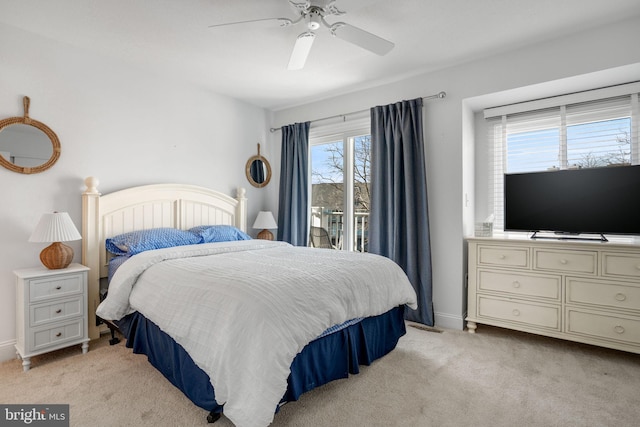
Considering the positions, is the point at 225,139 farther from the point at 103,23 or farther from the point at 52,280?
the point at 52,280

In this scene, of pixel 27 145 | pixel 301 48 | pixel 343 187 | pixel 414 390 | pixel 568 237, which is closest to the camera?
pixel 414 390

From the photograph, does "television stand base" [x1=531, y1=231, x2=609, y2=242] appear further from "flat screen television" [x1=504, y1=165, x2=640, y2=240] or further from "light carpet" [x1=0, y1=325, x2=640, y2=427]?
"light carpet" [x1=0, y1=325, x2=640, y2=427]

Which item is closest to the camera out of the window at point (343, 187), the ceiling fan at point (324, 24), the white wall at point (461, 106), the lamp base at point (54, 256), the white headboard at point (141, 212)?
the ceiling fan at point (324, 24)

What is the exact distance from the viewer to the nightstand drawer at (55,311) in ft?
7.70

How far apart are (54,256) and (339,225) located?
287 cm

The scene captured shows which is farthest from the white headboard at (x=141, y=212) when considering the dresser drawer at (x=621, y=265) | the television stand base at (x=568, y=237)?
the dresser drawer at (x=621, y=265)

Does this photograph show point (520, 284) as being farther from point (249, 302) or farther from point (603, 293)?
point (249, 302)

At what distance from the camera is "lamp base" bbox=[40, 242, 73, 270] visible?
2.49m

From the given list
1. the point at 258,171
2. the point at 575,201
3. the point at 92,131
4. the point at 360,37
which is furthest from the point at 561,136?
the point at 92,131

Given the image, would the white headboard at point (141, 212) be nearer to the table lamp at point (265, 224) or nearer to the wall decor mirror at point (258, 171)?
the table lamp at point (265, 224)

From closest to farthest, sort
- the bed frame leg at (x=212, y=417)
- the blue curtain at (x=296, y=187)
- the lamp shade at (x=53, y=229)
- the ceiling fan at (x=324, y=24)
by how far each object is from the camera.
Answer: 1. the bed frame leg at (x=212, y=417)
2. the ceiling fan at (x=324, y=24)
3. the lamp shade at (x=53, y=229)
4. the blue curtain at (x=296, y=187)

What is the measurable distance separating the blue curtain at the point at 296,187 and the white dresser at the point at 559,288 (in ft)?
6.84

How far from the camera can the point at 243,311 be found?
1569 mm

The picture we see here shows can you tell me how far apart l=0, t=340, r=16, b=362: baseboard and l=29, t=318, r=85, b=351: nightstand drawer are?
0.39 meters
